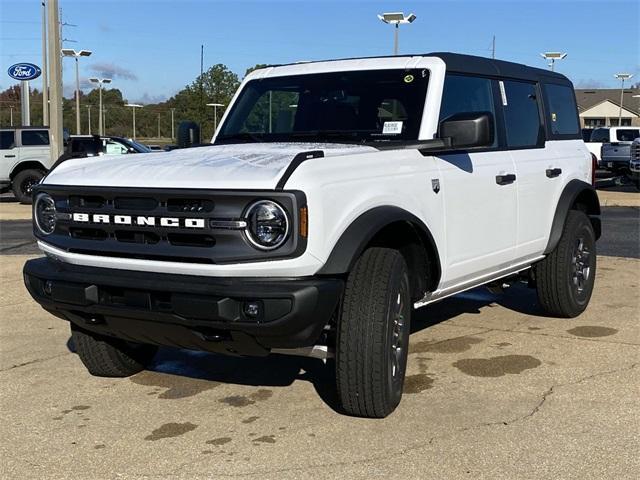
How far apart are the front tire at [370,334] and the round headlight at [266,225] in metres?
0.54

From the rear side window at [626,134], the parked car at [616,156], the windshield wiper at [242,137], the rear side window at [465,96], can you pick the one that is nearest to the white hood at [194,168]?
the windshield wiper at [242,137]

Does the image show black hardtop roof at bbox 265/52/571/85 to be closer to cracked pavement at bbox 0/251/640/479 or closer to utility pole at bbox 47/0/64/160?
cracked pavement at bbox 0/251/640/479

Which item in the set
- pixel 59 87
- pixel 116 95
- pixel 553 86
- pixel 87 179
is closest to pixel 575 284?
pixel 553 86

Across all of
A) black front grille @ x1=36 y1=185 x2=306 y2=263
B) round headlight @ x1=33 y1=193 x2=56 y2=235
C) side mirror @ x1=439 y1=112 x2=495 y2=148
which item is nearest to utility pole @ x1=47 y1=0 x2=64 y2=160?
round headlight @ x1=33 y1=193 x2=56 y2=235

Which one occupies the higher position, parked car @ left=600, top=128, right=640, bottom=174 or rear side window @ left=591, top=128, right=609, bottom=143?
rear side window @ left=591, top=128, right=609, bottom=143

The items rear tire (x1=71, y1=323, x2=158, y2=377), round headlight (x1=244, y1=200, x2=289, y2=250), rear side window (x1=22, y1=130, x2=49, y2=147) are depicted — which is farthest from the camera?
rear side window (x1=22, y1=130, x2=49, y2=147)

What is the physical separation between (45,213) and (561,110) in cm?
432

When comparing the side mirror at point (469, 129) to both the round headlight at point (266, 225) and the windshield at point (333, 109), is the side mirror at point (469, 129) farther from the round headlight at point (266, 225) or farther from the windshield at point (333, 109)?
the round headlight at point (266, 225)

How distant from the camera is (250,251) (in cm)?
345

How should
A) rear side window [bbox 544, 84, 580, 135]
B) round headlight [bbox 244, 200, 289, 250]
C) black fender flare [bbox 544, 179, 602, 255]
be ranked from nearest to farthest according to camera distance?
round headlight [bbox 244, 200, 289, 250]
black fender flare [bbox 544, 179, 602, 255]
rear side window [bbox 544, 84, 580, 135]

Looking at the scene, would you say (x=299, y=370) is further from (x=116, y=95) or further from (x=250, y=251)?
(x=116, y=95)

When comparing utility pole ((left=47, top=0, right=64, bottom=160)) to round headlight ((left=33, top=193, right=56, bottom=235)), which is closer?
round headlight ((left=33, top=193, right=56, bottom=235))

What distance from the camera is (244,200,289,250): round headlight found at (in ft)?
11.3

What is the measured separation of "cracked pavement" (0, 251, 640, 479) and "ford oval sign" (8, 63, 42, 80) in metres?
24.9
